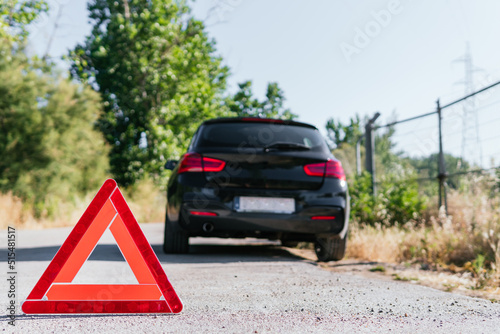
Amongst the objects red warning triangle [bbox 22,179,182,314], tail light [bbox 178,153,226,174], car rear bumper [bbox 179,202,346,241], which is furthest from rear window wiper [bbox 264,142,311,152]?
red warning triangle [bbox 22,179,182,314]

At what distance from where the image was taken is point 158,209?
21406mm

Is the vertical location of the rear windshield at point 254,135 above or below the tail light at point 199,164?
above

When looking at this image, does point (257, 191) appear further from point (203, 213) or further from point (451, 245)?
point (451, 245)

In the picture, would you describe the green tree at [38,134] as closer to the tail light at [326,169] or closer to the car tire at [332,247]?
the car tire at [332,247]

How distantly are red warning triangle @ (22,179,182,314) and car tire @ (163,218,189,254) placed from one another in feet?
10.1

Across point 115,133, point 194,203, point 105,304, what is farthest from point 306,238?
point 115,133

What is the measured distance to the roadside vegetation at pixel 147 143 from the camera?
7125 mm

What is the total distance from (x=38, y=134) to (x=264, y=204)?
46.2ft

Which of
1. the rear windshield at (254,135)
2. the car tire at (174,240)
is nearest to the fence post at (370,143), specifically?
the rear windshield at (254,135)

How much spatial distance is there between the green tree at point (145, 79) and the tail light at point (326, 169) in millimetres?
17772

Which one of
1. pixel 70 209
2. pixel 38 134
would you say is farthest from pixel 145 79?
pixel 70 209

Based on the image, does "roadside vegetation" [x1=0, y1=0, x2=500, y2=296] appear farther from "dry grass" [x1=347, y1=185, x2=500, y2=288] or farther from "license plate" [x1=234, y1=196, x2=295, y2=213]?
"license plate" [x1=234, y1=196, x2=295, y2=213]

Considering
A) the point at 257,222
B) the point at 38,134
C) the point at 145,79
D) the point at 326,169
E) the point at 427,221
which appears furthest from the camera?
the point at 145,79

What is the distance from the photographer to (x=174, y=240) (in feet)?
Result: 21.4
